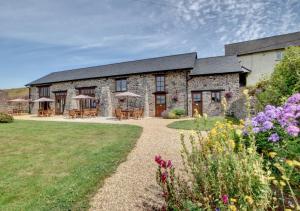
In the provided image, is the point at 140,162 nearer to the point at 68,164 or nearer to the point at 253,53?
the point at 68,164

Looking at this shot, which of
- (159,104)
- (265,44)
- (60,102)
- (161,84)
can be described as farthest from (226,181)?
(265,44)

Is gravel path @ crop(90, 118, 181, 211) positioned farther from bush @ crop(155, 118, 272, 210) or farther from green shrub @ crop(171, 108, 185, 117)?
green shrub @ crop(171, 108, 185, 117)

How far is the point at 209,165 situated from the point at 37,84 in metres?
31.5

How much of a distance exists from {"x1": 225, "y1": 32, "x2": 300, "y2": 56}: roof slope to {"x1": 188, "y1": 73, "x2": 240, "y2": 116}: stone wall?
1285 centimetres

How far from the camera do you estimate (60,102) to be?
93.0 ft

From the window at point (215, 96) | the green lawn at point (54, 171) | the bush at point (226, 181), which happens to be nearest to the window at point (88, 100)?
the window at point (215, 96)

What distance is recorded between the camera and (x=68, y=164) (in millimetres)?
6246

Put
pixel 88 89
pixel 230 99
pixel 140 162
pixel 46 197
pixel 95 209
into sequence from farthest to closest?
pixel 88 89 < pixel 230 99 < pixel 140 162 < pixel 46 197 < pixel 95 209

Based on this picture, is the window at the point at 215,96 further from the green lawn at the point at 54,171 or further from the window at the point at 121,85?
the green lawn at the point at 54,171

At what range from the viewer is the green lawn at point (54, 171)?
161 inches

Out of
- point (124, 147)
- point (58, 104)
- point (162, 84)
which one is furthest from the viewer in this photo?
point (58, 104)

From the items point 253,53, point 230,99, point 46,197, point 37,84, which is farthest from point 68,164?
point 253,53

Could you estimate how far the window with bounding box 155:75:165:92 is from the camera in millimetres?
22219

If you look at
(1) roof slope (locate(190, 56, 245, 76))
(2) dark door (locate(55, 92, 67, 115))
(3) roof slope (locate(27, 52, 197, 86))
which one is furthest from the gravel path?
(2) dark door (locate(55, 92, 67, 115))
